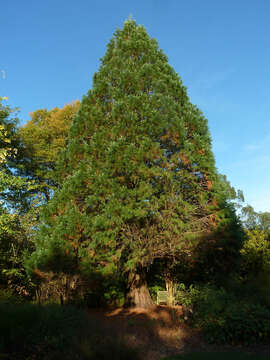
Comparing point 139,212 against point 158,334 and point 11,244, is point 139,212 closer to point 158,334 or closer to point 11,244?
point 158,334

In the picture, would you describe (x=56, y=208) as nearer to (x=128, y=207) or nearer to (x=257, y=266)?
(x=128, y=207)

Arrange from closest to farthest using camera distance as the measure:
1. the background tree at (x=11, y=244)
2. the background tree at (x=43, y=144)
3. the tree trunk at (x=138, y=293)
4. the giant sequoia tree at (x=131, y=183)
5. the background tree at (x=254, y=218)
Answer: the giant sequoia tree at (x=131, y=183)
the tree trunk at (x=138, y=293)
the background tree at (x=11, y=244)
the background tree at (x=43, y=144)
the background tree at (x=254, y=218)

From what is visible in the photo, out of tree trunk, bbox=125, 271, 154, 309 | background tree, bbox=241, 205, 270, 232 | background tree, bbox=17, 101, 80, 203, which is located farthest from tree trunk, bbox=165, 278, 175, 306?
background tree, bbox=241, 205, 270, 232

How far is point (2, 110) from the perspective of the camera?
1560 centimetres

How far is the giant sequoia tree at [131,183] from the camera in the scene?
9.59 meters

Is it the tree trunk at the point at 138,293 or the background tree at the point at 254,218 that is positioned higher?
the background tree at the point at 254,218

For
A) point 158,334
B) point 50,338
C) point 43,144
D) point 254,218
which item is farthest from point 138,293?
point 254,218

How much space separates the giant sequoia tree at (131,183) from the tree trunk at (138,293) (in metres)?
0.04

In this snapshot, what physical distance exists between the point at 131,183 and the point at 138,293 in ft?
15.2

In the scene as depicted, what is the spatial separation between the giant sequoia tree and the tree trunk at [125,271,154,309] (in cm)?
4

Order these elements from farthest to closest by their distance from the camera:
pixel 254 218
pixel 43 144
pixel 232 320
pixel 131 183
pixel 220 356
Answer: pixel 254 218 < pixel 43 144 < pixel 131 183 < pixel 232 320 < pixel 220 356

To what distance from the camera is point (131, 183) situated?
34.7ft

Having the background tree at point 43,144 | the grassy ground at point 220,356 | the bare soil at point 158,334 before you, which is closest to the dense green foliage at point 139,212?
the bare soil at point 158,334

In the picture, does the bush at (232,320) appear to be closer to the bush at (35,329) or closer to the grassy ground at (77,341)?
the grassy ground at (77,341)
